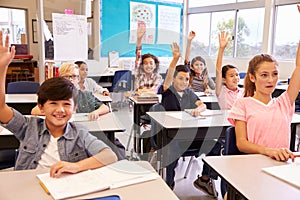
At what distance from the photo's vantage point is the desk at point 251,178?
3.40ft

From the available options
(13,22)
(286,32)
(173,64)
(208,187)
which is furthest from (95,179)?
(13,22)

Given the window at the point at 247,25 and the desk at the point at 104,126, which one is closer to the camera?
the desk at the point at 104,126

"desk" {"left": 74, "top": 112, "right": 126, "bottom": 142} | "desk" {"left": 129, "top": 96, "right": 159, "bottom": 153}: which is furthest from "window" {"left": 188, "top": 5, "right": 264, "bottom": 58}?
"desk" {"left": 74, "top": 112, "right": 126, "bottom": 142}

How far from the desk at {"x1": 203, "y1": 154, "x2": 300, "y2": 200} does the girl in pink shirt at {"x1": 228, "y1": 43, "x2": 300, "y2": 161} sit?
7.4 inches

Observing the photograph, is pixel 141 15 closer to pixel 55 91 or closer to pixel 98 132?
pixel 98 132

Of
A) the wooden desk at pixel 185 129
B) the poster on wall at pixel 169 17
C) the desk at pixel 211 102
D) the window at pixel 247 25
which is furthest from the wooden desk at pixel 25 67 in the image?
the wooden desk at pixel 185 129

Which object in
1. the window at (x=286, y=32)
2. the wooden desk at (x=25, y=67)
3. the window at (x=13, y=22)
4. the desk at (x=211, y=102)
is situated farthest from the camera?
the window at (x=13, y=22)

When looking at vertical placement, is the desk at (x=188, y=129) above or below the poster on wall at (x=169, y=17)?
below

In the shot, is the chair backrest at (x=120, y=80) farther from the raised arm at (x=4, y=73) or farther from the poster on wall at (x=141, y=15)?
the raised arm at (x=4, y=73)

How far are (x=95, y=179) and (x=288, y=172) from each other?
76cm

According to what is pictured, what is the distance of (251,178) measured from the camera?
1.17m

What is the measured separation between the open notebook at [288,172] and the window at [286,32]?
14.9ft

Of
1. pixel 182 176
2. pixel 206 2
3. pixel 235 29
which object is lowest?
pixel 182 176

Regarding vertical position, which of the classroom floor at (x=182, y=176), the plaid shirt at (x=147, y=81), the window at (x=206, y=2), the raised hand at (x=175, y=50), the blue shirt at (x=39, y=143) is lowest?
the classroom floor at (x=182, y=176)
